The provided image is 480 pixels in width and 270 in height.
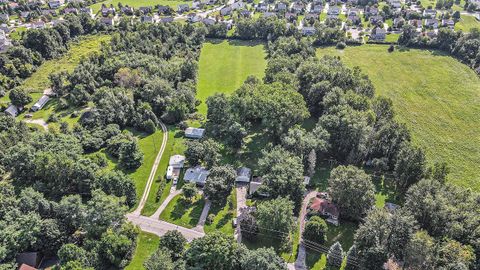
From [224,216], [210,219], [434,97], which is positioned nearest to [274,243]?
[224,216]

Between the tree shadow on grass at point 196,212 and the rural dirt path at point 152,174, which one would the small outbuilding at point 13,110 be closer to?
the rural dirt path at point 152,174

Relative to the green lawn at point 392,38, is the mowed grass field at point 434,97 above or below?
below

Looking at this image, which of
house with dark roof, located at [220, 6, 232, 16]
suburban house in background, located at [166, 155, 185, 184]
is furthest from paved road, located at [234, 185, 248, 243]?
house with dark roof, located at [220, 6, 232, 16]

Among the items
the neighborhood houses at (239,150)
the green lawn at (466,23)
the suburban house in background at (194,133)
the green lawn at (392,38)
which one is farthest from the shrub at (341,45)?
the suburban house in background at (194,133)

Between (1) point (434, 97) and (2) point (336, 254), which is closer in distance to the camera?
(2) point (336, 254)

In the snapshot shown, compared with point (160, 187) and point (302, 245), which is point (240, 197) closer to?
point (302, 245)

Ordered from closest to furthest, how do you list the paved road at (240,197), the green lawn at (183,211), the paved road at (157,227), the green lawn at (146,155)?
the paved road at (157,227), the paved road at (240,197), the green lawn at (183,211), the green lawn at (146,155)

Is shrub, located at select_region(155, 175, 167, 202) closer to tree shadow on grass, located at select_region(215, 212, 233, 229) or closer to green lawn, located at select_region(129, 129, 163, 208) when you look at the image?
green lawn, located at select_region(129, 129, 163, 208)
